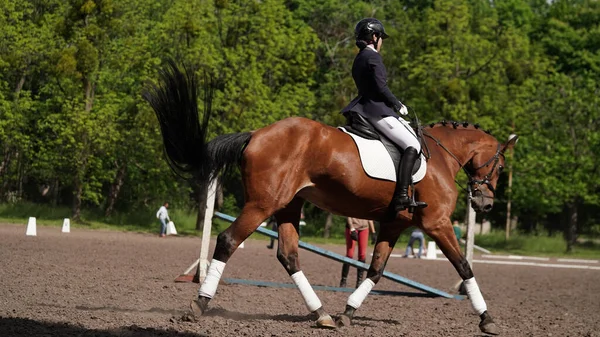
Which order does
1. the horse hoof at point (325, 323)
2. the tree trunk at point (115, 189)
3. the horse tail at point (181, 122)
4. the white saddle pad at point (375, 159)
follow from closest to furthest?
the horse hoof at point (325, 323)
the white saddle pad at point (375, 159)
the horse tail at point (181, 122)
the tree trunk at point (115, 189)

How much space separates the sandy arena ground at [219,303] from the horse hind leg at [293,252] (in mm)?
266

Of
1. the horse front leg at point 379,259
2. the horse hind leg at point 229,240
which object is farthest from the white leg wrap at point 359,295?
the horse hind leg at point 229,240

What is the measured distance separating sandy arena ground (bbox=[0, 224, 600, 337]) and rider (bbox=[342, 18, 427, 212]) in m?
1.69

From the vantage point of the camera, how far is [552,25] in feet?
209

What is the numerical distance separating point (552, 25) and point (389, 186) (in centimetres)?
5784

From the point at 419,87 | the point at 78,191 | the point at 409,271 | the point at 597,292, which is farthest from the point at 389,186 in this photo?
the point at 419,87

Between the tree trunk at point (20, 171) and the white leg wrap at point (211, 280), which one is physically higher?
the tree trunk at point (20, 171)

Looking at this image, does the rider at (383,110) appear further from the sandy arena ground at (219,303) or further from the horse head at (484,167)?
the sandy arena ground at (219,303)

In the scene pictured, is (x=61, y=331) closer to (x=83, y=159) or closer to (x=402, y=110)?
(x=402, y=110)

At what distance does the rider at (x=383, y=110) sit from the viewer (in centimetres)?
962

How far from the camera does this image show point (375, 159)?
31.4 feet

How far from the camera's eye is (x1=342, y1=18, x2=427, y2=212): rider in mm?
9617

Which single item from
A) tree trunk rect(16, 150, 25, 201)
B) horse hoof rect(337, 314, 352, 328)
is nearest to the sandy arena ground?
horse hoof rect(337, 314, 352, 328)

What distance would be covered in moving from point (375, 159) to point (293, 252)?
4.58ft
